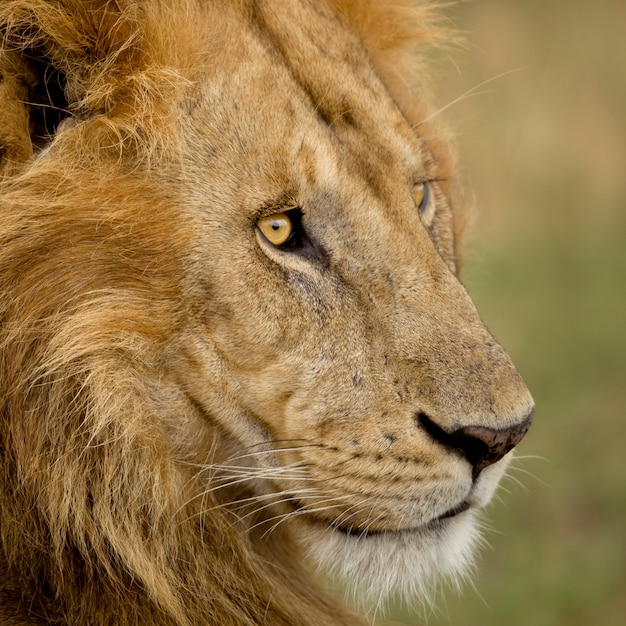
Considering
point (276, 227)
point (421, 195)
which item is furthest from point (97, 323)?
point (421, 195)

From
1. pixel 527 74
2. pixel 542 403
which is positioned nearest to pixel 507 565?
pixel 542 403

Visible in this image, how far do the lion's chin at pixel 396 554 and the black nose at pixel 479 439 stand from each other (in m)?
0.19

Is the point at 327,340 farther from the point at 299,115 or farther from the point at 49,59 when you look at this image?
the point at 49,59

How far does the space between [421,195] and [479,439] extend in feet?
2.84

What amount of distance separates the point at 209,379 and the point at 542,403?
4380 mm

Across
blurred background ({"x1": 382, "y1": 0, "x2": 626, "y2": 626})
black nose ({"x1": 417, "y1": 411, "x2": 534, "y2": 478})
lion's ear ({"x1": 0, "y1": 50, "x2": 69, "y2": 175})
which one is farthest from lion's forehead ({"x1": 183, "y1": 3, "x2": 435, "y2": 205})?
blurred background ({"x1": 382, "y1": 0, "x2": 626, "y2": 626})

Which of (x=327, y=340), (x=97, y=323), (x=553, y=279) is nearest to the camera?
(x=97, y=323)

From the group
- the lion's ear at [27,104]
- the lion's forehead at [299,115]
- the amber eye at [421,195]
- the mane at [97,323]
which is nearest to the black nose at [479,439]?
the mane at [97,323]

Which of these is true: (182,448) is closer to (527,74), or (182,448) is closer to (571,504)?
(571,504)

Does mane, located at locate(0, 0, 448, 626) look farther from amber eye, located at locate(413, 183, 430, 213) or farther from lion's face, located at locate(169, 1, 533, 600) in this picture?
amber eye, located at locate(413, 183, 430, 213)

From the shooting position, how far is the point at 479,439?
86.0 inches

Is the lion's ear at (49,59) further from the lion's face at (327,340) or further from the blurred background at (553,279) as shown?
the blurred background at (553,279)

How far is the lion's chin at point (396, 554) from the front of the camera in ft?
7.66

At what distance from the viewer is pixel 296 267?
7.67ft
